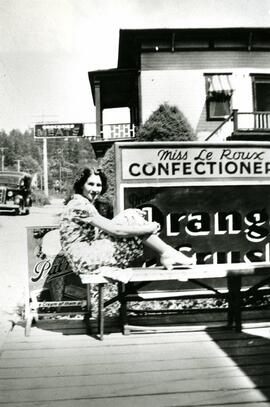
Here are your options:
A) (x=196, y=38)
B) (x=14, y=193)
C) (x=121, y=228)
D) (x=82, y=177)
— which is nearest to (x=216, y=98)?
(x=196, y=38)

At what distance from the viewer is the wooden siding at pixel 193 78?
15.7 metres

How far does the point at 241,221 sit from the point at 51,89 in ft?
6.92

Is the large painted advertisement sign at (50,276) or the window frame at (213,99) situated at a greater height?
the window frame at (213,99)

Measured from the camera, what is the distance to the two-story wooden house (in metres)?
15.6

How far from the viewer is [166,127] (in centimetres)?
1370

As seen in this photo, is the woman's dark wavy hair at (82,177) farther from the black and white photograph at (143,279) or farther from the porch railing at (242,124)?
the porch railing at (242,124)

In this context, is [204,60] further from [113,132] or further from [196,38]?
[113,132]

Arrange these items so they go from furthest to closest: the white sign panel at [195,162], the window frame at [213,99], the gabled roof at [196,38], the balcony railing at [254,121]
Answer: the window frame at [213,99] → the gabled roof at [196,38] → the balcony railing at [254,121] → the white sign panel at [195,162]

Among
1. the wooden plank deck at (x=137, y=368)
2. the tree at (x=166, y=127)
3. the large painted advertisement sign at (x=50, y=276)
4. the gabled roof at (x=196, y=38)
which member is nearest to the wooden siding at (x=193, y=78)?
the gabled roof at (x=196, y=38)

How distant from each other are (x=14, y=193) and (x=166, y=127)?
5716 mm

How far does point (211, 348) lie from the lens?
3234mm

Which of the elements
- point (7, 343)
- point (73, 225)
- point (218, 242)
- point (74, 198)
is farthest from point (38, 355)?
point (218, 242)

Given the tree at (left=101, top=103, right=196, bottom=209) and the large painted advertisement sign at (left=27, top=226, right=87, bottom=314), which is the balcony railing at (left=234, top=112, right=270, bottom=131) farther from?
the large painted advertisement sign at (left=27, top=226, right=87, bottom=314)

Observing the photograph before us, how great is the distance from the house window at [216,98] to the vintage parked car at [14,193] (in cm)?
732
